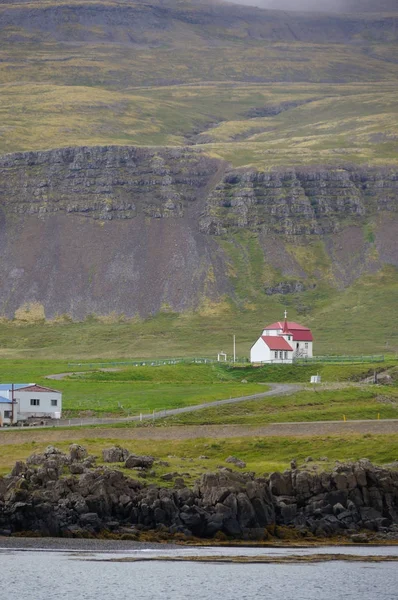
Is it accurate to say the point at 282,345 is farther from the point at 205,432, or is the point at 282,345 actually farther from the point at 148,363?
the point at 205,432

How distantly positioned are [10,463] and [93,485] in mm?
15990

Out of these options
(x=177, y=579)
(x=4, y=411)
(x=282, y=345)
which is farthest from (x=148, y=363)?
(x=177, y=579)

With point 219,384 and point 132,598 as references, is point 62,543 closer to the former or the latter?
point 132,598

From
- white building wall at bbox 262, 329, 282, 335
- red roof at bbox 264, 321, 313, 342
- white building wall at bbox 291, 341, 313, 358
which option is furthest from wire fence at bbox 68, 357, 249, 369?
white building wall at bbox 291, 341, 313, 358

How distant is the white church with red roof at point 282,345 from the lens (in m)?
174

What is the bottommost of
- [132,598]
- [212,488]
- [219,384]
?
[132,598]

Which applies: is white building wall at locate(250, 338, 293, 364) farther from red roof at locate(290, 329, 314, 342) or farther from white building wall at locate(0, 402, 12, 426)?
white building wall at locate(0, 402, 12, 426)

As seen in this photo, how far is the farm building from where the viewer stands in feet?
392

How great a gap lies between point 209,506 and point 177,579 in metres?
9.08

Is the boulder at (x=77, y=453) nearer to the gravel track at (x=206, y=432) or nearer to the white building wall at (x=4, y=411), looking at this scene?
the gravel track at (x=206, y=432)

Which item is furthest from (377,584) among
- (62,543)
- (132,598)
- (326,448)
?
(326,448)

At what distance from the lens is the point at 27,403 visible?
121500 mm

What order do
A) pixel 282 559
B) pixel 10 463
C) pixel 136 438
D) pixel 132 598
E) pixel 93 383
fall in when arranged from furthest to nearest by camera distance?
1. pixel 93 383
2. pixel 136 438
3. pixel 10 463
4. pixel 282 559
5. pixel 132 598

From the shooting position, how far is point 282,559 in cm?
6919
